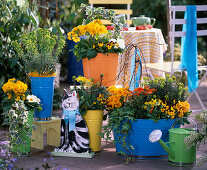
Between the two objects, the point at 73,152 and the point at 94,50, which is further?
the point at 94,50

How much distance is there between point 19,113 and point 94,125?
0.63m

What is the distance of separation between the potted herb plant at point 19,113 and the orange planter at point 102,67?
22.3 inches

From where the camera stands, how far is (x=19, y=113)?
3.38m

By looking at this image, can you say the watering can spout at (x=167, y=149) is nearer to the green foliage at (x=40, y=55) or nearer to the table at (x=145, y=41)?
the green foliage at (x=40, y=55)

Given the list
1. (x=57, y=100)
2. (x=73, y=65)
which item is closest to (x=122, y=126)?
(x=57, y=100)

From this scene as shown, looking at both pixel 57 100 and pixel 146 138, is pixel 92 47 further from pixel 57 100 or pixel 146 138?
pixel 57 100

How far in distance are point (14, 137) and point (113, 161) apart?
2.65ft

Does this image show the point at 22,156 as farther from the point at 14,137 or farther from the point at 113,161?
the point at 113,161

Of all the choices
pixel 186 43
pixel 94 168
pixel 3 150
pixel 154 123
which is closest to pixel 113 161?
pixel 94 168

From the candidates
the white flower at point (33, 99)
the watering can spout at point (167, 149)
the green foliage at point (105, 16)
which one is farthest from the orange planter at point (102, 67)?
the watering can spout at point (167, 149)

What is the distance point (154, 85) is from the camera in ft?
11.3

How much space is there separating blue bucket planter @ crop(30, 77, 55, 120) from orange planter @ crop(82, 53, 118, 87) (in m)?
0.37

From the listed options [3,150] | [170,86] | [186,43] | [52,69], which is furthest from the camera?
[186,43]

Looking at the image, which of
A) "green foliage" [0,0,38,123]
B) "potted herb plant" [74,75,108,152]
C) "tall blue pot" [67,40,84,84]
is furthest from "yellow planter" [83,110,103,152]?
"tall blue pot" [67,40,84,84]
